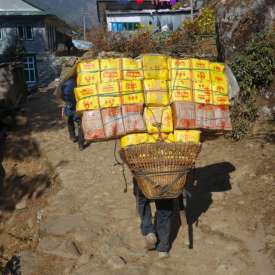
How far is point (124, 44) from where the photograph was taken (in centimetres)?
2080

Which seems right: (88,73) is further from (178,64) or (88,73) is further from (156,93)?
(178,64)

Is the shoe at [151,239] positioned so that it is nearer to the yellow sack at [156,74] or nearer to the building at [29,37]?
the yellow sack at [156,74]

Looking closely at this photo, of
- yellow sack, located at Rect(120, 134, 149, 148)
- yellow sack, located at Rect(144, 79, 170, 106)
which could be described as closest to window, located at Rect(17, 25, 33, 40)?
yellow sack, located at Rect(144, 79, 170, 106)

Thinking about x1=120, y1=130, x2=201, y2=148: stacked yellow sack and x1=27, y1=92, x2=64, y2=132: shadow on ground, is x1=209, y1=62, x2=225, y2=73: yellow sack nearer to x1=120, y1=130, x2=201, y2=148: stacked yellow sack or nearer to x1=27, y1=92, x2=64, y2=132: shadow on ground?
x1=120, y1=130, x2=201, y2=148: stacked yellow sack

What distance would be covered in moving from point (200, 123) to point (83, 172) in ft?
14.3

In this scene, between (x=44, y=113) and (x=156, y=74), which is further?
(x=44, y=113)

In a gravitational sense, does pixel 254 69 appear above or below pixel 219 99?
below

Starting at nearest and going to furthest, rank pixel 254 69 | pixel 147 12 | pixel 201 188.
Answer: pixel 201 188 < pixel 254 69 < pixel 147 12

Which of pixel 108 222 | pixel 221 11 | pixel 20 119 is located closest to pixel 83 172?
pixel 108 222

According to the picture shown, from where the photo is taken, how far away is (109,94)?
5188mm

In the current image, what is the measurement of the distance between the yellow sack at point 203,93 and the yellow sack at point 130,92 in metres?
0.62

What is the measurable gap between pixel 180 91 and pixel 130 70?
605mm

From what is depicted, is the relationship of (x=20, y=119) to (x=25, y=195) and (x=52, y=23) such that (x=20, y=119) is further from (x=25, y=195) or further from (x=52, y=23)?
(x=52, y=23)

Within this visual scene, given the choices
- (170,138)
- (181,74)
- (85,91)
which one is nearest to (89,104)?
(85,91)
